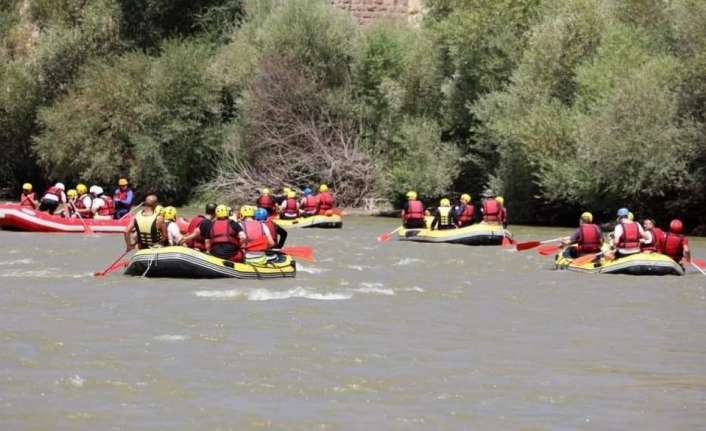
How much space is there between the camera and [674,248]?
22.4 meters

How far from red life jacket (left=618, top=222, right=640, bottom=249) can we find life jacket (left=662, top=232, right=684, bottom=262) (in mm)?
441

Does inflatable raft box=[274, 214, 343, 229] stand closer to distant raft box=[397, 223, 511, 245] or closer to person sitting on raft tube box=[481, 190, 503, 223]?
distant raft box=[397, 223, 511, 245]

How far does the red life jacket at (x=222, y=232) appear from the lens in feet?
66.6

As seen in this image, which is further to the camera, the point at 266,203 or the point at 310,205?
the point at 310,205

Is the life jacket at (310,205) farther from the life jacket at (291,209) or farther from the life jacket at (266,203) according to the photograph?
the life jacket at (266,203)

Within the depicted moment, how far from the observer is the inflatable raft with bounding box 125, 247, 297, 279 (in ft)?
65.7

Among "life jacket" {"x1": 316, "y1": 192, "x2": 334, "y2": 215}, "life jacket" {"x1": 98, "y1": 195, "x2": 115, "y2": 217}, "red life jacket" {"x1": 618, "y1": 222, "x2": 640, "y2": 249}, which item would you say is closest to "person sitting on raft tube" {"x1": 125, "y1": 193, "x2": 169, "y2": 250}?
"red life jacket" {"x1": 618, "y1": 222, "x2": 640, "y2": 249}

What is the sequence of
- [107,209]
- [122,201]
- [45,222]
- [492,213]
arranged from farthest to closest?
1. [122,201]
2. [107,209]
3. [45,222]
4. [492,213]

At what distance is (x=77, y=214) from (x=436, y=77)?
13576 mm

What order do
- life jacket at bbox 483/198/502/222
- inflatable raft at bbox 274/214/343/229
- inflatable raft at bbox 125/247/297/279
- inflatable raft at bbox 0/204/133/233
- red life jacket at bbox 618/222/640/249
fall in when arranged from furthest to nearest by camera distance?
inflatable raft at bbox 274/214/343/229, inflatable raft at bbox 0/204/133/233, life jacket at bbox 483/198/502/222, red life jacket at bbox 618/222/640/249, inflatable raft at bbox 125/247/297/279

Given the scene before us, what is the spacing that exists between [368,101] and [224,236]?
2484 centimetres

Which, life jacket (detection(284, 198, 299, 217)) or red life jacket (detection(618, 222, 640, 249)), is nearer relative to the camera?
red life jacket (detection(618, 222, 640, 249))

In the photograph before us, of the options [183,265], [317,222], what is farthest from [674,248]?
[317,222]

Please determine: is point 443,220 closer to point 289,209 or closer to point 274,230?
point 289,209
